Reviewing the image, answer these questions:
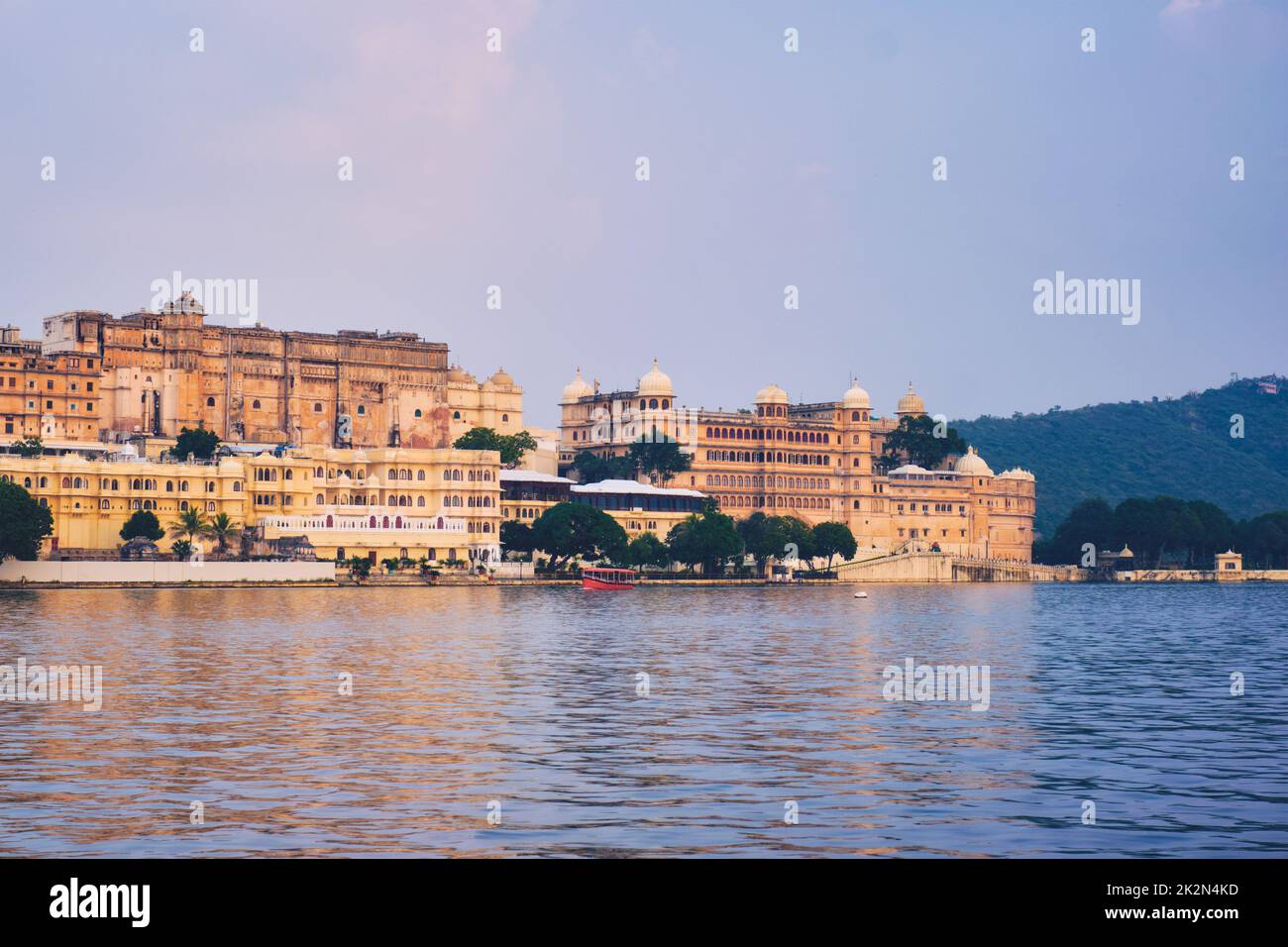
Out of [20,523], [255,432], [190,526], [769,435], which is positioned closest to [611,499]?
[769,435]

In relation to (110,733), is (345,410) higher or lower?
higher

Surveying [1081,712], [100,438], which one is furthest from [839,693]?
[100,438]

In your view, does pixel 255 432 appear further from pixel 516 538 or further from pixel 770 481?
pixel 770 481

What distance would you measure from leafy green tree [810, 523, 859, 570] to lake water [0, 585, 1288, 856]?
98.4 metres

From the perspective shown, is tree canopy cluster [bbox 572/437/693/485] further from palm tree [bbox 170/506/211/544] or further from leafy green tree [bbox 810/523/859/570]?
palm tree [bbox 170/506/211/544]

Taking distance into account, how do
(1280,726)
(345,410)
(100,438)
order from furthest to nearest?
(345,410)
(100,438)
(1280,726)

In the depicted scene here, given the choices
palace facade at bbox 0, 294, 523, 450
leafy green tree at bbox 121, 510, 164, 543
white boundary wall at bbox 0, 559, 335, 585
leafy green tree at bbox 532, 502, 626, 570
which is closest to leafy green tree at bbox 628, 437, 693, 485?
palace facade at bbox 0, 294, 523, 450

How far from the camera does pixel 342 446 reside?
561ft

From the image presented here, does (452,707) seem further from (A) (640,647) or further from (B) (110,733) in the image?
(A) (640,647)

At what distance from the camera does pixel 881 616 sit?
327 feet

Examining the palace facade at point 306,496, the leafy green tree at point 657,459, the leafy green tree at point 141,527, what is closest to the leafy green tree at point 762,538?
A: the leafy green tree at point 657,459

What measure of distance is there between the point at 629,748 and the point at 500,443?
143 m

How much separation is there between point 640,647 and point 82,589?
2628 inches

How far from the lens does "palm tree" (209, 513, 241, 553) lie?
134m
